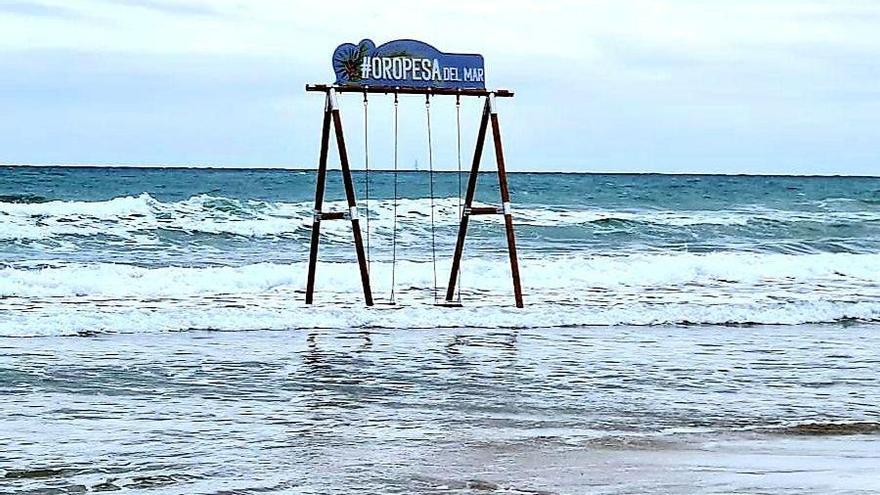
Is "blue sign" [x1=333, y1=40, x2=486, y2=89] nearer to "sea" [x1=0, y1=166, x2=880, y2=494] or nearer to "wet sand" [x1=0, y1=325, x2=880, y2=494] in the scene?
"sea" [x1=0, y1=166, x2=880, y2=494]

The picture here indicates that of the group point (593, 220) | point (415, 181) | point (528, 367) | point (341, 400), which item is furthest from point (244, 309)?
point (415, 181)

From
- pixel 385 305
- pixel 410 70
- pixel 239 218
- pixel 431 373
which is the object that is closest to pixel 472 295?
pixel 385 305

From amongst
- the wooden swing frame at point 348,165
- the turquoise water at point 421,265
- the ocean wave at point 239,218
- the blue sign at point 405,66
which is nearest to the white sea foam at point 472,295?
the turquoise water at point 421,265

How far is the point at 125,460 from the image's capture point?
260 inches

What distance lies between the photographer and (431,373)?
9.81 metres

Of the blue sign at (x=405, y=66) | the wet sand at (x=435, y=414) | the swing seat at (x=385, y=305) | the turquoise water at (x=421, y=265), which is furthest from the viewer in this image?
the swing seat at (x=385, y=305)

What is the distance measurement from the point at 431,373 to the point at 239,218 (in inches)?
826

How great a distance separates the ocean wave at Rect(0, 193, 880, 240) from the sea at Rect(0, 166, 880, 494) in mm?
2004

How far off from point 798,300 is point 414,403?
9515 mm

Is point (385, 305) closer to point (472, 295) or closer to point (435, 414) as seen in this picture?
point (472, 295)

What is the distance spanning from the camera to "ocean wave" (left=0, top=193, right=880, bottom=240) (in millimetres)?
27031

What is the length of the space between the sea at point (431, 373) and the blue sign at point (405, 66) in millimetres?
1841

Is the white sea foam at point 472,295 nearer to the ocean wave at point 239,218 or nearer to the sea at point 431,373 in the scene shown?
the sea at point 431,373

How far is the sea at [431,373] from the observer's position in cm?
642
